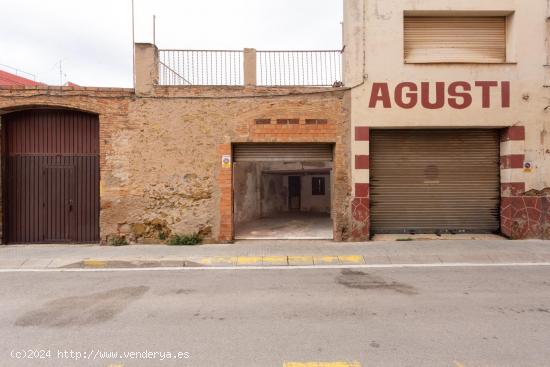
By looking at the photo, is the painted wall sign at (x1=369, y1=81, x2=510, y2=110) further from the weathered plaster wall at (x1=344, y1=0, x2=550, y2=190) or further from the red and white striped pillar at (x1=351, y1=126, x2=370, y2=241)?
the red and white striped pillar at (x1=351, y1=126, x2=370, y2=241)

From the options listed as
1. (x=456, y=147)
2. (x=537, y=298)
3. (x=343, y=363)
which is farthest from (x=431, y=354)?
(x=456, y=147)

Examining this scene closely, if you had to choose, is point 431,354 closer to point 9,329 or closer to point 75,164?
point 9,329

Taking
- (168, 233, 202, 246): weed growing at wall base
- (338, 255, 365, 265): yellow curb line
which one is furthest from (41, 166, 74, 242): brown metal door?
(338, 255, 365, 265): yellow curb line

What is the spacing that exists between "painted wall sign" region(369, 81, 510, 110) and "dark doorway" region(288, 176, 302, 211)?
11.6m

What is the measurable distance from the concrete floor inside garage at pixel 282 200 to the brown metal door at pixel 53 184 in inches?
175

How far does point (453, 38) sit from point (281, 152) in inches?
229

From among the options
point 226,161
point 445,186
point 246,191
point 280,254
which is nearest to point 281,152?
point 226,161

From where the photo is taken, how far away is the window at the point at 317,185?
19.8 metres

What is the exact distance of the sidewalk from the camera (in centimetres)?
718

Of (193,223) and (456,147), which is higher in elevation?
(456,147)

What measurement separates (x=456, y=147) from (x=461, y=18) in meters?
3.64

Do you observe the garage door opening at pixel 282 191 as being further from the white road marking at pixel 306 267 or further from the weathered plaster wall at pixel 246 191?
the white road marking at pixel 306 267

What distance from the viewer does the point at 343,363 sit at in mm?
3117

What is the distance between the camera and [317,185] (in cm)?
1997
